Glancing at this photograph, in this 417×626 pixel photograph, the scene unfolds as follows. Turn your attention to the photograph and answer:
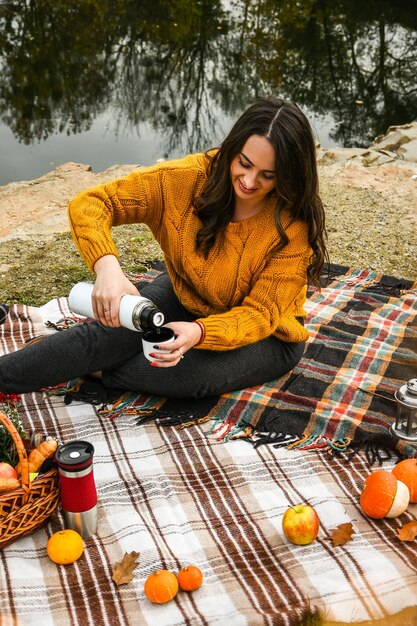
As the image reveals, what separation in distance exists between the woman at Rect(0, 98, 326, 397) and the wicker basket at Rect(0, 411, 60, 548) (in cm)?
78

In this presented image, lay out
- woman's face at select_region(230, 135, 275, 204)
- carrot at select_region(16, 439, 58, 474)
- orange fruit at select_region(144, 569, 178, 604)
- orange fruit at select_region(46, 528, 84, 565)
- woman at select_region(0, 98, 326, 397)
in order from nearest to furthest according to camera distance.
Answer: orange fruit at select_region(144, 569, 178, 604) → orange fruit at select_region(46, 528, 84, 565) → carrot at select_region(16, 439, 58, 474) → woman's face at select_region(230, 135, 275, 204) → woman at select_region(0, 98, 326, 397)

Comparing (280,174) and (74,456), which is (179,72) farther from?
(74,456)

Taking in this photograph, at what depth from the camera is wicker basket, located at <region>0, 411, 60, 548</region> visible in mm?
2324

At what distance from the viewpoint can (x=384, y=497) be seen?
8.38ft

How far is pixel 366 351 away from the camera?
3.74 m

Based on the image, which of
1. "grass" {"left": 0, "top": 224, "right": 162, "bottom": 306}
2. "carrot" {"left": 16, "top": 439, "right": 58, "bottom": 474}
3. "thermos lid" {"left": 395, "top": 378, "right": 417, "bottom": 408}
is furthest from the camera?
"grass" {"left": 0, "top": 224, "right": 162, "bottom": 306}

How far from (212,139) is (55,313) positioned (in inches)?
232

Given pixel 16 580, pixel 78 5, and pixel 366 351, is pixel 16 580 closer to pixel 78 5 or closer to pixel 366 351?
pixel 366 351

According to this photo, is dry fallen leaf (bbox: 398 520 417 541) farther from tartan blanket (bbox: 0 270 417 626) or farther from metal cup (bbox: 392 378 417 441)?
metal cup (bbox: 392 378 417 441)

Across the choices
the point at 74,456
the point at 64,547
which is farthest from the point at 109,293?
the point at 64,547

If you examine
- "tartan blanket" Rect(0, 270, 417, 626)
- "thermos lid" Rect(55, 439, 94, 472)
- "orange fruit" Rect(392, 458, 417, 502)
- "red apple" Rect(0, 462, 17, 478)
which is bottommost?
"tartan blanket" Rect(0, 270, 417, 626)

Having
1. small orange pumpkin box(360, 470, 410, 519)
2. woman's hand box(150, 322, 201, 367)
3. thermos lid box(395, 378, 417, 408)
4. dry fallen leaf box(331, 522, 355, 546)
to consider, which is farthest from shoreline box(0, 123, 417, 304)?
dry fallen leaf box(331, 522, 355, 546)

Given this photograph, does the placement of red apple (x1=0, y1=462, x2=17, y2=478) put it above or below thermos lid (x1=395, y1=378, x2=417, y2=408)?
above

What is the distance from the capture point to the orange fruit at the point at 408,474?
104 inches
